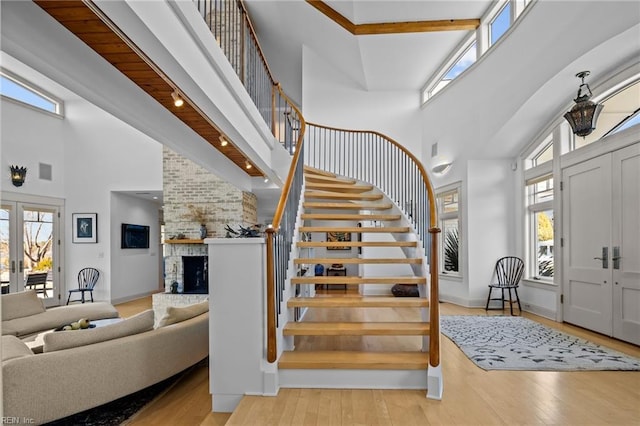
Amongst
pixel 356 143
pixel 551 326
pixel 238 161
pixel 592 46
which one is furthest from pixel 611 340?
pixel 238 161

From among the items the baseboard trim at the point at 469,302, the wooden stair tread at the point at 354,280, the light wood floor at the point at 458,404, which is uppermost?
the wooden stair tread at the point at 354,280

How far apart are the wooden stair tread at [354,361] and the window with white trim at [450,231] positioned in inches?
167

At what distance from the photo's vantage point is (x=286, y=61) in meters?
9.48

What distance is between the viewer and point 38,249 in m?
8.01

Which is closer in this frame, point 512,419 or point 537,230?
point 512,419

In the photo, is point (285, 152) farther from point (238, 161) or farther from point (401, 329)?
point (401, 329)

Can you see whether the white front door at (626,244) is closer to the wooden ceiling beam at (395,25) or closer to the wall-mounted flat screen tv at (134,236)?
the wooden ceiling beam at (395,25)

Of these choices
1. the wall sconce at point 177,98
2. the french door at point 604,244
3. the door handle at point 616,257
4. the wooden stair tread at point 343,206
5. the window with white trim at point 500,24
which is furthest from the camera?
the window with white trim at point 500,24

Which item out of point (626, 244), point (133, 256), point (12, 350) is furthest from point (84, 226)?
point (626, 244)

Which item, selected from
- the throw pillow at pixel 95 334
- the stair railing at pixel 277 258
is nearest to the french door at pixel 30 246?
the throw pillow at pixel 95 334

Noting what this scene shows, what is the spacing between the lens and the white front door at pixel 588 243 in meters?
4.52

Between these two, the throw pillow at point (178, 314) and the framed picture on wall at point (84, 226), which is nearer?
the throw pillow at point (178, 314)

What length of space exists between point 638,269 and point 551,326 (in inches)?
54.3

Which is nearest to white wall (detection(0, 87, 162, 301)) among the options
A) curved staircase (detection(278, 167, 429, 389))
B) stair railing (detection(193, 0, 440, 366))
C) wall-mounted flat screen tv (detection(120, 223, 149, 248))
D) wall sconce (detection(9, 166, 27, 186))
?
wall-mounted flat screen tv (detection(120, 223, 149, 248))
